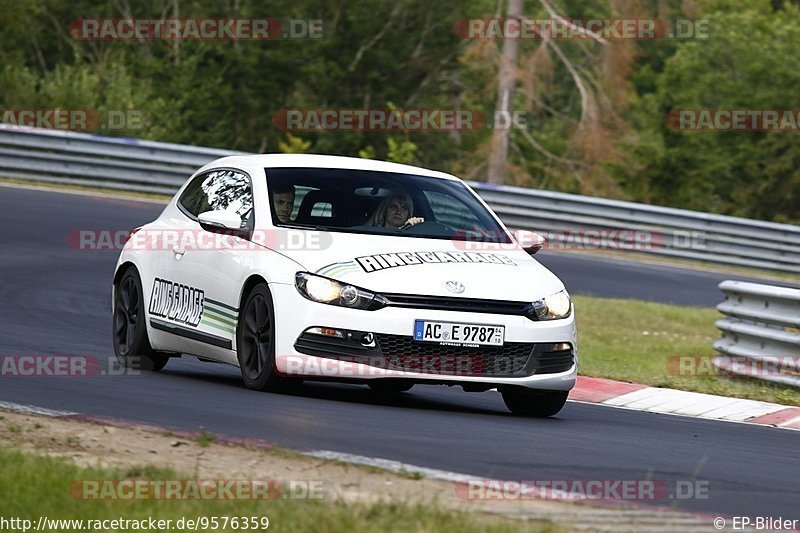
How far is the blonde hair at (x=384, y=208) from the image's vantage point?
995 cm

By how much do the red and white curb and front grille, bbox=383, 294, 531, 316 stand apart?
2.28 m

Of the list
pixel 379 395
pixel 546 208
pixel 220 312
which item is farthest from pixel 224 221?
pixel 546 208

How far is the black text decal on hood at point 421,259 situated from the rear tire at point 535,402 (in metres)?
0.87

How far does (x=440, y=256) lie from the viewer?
9.40m

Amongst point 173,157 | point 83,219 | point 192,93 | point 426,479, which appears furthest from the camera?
point 192,93

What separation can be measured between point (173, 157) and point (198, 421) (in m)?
16.6

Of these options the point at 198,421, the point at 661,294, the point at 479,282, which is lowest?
the point at 661,294

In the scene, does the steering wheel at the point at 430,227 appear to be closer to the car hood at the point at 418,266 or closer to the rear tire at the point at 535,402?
the car hood at the point at 418,266

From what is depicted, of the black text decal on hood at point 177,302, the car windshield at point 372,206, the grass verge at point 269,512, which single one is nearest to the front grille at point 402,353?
the car windshield at point 372,206

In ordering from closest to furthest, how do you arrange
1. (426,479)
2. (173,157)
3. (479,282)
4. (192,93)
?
(426,479) → (479,282) → (173,157) → (192,93)

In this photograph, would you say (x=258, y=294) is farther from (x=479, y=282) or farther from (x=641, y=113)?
(x=641, y=113)

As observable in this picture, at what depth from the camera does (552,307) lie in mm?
9367

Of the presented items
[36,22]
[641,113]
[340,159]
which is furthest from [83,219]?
[641,113]

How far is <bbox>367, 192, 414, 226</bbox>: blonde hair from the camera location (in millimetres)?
9945
